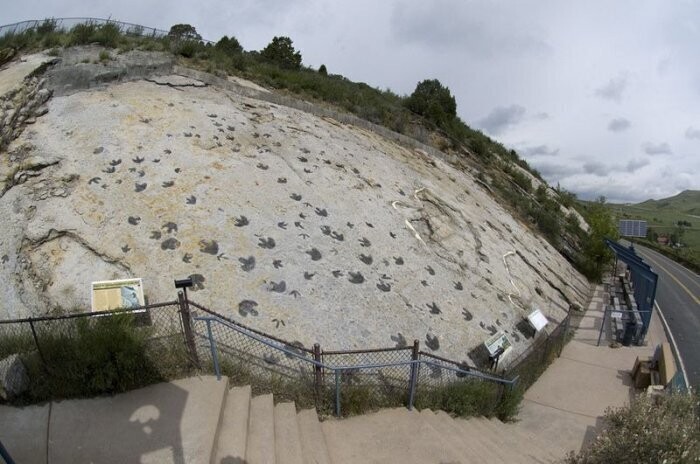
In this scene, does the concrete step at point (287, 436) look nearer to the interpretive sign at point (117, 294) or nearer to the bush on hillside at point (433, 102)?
the interpretive sign at point (117, 294)

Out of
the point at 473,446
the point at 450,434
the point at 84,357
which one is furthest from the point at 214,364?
the point at 473,446

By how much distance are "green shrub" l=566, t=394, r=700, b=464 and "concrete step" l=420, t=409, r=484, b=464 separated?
4.09ft

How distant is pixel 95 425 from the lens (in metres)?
4.72

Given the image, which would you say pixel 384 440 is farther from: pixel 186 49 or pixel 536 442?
pixel 186 49

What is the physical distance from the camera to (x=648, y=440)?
4766 mm

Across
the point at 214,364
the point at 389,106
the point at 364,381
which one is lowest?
the point at 364,381

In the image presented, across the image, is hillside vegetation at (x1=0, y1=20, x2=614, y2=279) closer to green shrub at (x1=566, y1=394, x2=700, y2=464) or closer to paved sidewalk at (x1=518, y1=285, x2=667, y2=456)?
paved sidewalk at (x1=518, y1=285, x2=667, y2=456)

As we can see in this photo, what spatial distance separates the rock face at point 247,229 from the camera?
7.40 metres

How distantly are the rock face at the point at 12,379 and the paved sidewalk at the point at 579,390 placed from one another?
779 centimetres

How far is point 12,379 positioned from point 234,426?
2572mm

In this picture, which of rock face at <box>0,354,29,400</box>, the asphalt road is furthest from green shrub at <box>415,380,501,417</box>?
the asphalt road

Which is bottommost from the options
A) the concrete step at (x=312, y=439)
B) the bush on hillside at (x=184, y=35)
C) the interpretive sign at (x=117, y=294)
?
the concrete step at (x=312, y=439)

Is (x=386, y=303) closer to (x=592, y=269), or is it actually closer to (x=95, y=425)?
(x=95, y=425)

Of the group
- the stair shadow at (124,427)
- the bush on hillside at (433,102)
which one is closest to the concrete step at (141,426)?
the stair shadow at (124,427)
